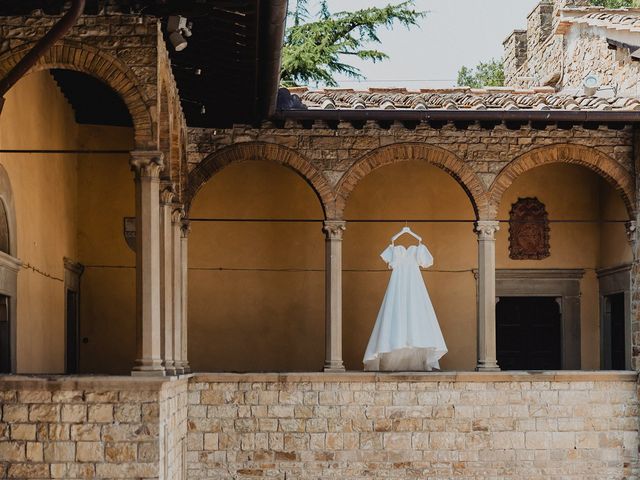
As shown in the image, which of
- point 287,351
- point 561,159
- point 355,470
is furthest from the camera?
point 287,351

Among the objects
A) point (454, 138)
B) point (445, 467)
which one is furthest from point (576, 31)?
point (445, 467)

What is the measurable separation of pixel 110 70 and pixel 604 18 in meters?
10.2

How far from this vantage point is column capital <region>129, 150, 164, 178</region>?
10.7m

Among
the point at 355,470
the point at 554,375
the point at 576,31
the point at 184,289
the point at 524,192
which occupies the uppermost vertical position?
the point at 576,31

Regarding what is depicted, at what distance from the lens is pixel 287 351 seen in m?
17.6

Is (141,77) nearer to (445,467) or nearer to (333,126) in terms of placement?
(333,126)

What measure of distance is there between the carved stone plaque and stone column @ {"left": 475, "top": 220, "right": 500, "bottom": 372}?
222 centimetres

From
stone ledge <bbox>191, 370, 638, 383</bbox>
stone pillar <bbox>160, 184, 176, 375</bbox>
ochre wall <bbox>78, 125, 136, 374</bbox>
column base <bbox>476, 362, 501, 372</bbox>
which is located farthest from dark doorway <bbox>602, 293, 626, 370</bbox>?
stone pillar <bbox>160, 184, 176, 375</bbox>

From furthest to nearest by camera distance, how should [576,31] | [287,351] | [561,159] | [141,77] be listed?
[576,31] < [287,351] < [561,159] < [141,77]

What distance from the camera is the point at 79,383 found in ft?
32.5

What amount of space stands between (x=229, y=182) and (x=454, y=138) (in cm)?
346

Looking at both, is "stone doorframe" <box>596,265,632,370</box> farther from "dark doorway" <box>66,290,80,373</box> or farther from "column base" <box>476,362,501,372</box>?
"dark doorway" <box>66,290,80,373</box>

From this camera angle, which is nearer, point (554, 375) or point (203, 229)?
point (554, 375)

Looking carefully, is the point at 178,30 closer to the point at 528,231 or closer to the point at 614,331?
the point at 528,231
